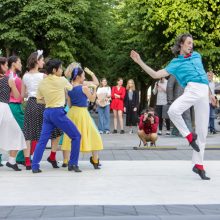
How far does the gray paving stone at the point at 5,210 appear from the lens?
622 centimetres

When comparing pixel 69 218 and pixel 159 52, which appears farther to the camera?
pixel 159 52

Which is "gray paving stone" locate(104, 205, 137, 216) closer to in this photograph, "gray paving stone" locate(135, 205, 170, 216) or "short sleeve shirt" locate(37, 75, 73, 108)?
"gray paving stone" locate(135, 205, 170, 216)

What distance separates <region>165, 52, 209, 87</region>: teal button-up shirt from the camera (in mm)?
9078

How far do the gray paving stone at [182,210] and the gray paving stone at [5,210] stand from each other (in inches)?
60.4

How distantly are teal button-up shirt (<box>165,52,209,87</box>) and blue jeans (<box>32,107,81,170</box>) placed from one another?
1796mm

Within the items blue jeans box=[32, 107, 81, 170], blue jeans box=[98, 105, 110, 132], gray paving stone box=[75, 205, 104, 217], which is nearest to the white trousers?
blue jeans box=[32, 107, 81, 170]

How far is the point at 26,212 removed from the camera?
6.38m

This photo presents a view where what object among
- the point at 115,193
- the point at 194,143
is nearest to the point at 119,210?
the point at 115,193

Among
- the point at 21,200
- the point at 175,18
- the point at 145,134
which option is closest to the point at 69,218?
the point at 21,200

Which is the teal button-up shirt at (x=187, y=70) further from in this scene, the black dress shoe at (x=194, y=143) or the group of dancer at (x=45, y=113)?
the black dress shoe at (x=194, y=143)

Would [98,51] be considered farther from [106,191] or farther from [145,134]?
[106,191]

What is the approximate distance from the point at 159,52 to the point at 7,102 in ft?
77.9

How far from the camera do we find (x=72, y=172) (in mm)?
9961

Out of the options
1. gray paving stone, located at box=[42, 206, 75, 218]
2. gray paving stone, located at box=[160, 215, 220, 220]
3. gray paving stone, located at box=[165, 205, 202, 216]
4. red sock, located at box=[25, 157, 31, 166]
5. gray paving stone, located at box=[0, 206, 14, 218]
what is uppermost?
red sock, located at box=[25, 157, 31, 166]
